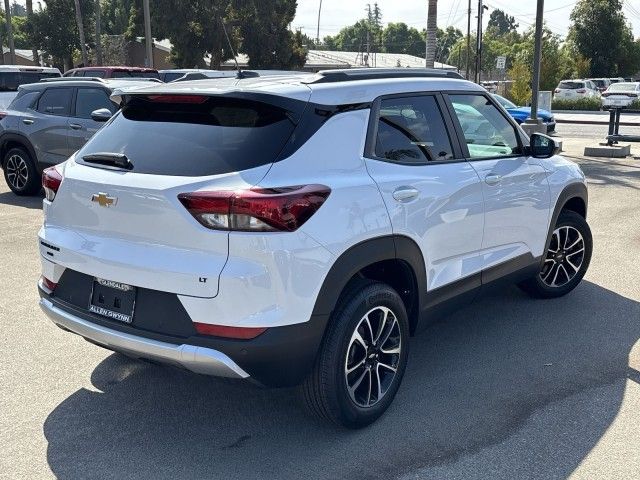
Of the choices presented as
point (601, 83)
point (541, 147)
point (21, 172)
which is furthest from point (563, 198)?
point (601, 83)

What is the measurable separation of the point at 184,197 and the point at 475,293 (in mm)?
2194

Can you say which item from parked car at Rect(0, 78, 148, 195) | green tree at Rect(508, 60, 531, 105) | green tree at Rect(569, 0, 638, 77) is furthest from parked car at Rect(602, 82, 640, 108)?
parked car at Rect(0, 78, 148, 195)

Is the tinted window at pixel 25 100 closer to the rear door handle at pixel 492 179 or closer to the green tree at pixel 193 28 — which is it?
the rear door handle at pixel 492 179

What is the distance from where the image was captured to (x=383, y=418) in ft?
12.3

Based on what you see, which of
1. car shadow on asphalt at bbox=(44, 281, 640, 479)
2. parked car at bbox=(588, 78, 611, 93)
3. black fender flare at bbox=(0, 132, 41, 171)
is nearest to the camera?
car shadow on asphalt at bbox=(44, 281, 640, 479)

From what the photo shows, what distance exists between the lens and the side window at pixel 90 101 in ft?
33.4

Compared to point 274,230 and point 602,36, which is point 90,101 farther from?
point 602,36

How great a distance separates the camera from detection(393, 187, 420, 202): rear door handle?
362cm

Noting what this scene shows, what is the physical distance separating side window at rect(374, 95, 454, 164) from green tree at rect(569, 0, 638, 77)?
49790 millimetres

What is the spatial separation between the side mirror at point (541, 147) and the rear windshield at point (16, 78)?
43.8ft

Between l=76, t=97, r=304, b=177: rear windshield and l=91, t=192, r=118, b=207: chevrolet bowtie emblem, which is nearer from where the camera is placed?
l=76, t=97, r=304, b=177: rear windshield

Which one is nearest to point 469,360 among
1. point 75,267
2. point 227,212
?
point 227,212

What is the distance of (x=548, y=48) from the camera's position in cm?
4350

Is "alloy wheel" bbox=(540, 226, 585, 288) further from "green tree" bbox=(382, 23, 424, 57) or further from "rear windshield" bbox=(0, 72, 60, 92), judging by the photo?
"green tree" bbox=(382, 23, 424, 57)
